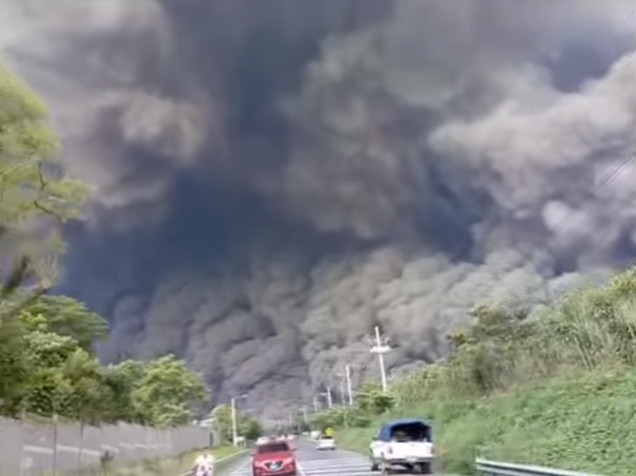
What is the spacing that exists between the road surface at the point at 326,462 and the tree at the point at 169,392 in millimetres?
831

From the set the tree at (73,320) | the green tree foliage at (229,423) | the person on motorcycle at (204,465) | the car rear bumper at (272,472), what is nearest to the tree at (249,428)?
the green tree foliage at (229,423)

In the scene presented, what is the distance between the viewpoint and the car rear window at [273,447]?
7.33 metres

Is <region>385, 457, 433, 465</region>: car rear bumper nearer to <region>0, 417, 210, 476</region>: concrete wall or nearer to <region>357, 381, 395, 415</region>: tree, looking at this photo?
<region>357, 381, 395, 415</region>: tree

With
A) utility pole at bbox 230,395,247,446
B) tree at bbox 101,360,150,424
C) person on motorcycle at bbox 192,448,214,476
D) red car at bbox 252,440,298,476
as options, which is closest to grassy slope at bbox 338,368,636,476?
red car at bbox 252,440,298,476

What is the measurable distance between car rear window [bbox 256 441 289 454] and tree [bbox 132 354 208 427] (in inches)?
37.0

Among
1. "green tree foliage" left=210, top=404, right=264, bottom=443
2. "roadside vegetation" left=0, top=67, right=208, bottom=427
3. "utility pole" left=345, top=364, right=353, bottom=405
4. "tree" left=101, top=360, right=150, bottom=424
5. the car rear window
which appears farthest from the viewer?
"utility pole" left=345, top=364, right=353, bottom=405

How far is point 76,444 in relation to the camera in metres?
5.29

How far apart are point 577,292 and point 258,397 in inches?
122

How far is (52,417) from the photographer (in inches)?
221

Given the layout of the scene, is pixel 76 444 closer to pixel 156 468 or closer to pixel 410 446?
pixel 156 468

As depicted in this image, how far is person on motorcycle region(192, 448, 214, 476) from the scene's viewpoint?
5.51m

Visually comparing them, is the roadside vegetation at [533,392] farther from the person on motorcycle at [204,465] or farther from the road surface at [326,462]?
the person on motorcycle at [204,465]

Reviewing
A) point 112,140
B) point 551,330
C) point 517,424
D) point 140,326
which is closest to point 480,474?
point 517,424

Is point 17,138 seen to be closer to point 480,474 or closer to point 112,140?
point 112,140
